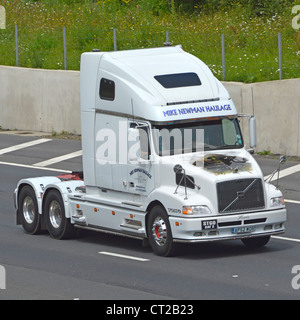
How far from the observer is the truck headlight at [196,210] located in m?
16.9

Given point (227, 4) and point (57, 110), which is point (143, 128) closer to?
point (57, 110)

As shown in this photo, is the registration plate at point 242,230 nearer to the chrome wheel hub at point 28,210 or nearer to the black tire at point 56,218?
the black tire at point 56,218

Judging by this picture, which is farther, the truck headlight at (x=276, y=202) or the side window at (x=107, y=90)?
the side window at (x=107, y=90)

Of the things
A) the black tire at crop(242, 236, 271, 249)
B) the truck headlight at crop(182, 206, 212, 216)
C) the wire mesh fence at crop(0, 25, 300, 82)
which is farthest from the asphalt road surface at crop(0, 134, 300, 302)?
the wire mesh fence at crop(0, 25, 300, 82)

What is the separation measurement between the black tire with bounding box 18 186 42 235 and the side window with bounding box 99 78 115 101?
2900 millimetres

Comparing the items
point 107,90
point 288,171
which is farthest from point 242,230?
point 288,171

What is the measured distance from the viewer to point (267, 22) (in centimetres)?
3644

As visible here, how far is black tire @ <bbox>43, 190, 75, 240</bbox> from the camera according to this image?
64.4 feet

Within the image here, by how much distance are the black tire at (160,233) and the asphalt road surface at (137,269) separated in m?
0.21

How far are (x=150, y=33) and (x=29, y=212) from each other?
56.0 ft

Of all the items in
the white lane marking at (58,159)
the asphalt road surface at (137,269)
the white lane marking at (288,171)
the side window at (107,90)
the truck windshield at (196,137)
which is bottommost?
the asphalt road surface at (137,269)

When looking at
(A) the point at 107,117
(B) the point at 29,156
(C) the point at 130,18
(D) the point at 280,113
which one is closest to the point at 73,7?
(C) the point at 130,18

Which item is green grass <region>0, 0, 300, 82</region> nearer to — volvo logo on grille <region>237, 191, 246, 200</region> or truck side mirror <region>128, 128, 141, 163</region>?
truck side mirror <region>128, 128, 141, 163</region>

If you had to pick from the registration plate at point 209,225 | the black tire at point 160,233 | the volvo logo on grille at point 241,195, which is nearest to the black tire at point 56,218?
the black tire at point 160,233
